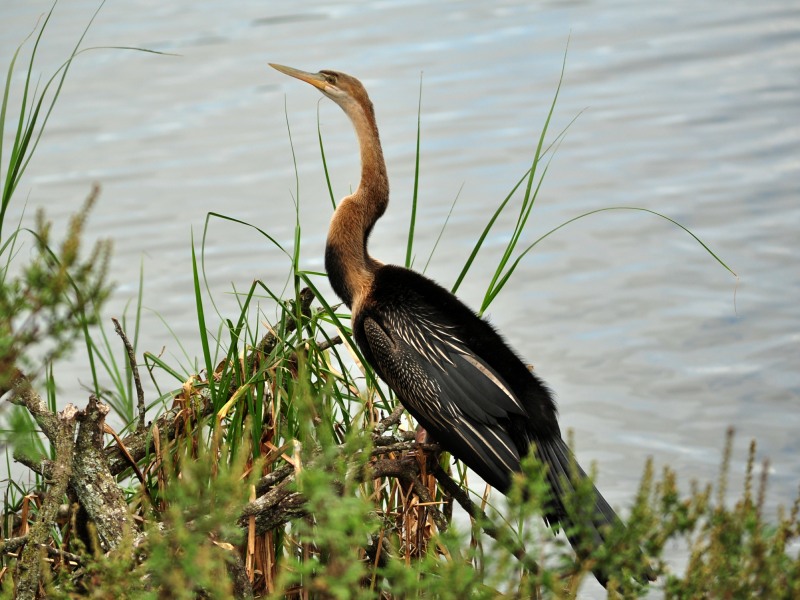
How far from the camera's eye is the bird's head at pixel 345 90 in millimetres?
4723

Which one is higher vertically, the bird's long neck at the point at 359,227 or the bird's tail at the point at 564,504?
the bird's long neck at the point at 359,227

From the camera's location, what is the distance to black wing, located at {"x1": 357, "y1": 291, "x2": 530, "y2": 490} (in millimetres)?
3859

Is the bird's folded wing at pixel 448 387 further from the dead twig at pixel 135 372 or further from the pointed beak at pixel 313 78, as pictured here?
the pointed beak at pixel 313 78

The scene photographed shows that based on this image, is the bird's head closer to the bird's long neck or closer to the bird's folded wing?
the bird's long neck

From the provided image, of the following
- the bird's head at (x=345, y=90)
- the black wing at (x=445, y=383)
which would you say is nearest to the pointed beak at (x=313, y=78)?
the bird's head at (x=345, y=90)

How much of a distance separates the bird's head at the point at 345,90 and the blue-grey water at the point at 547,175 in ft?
6.98

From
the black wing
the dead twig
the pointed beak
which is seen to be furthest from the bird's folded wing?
the pointed beak

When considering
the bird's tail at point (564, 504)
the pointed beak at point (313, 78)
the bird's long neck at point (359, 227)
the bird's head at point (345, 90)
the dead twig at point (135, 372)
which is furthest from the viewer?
the pointed beak at point (313, 78)

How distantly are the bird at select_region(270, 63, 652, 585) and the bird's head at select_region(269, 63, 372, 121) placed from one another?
492mm

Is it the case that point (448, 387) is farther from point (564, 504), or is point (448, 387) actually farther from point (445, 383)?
point (564, 504)

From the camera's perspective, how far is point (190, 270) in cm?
834

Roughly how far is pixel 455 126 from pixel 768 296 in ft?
11.1

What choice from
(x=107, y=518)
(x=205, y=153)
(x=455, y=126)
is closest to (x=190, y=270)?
(x=205, y=153)

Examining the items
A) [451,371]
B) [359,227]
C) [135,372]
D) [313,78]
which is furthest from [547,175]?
[135,372]
